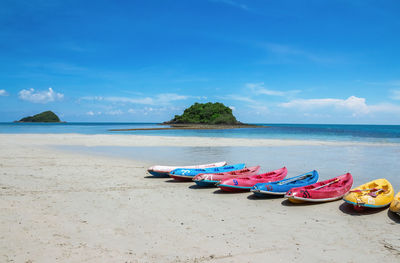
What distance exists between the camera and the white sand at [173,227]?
4.81 meters

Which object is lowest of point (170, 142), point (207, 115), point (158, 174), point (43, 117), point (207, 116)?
point (158, 174)

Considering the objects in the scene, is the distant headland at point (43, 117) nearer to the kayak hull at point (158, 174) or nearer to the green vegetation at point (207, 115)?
the green vegetation at point (207, 115)

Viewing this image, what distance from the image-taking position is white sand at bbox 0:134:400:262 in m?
4.81

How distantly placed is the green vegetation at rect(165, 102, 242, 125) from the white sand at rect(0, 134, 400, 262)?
9267 centimetres

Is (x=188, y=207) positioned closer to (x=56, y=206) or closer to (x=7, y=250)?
(x=56, y=206)

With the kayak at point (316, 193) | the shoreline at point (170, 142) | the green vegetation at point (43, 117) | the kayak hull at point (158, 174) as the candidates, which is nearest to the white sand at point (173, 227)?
the kayak at point (316, 193)

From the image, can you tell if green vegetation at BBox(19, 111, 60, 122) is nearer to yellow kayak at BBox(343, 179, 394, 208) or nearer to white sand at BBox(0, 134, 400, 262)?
white sand at BBox(0, 134, 400, 262)

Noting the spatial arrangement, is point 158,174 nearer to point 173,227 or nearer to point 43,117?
point 173,227

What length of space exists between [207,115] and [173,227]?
10121cm

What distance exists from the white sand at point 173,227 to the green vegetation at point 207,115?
304 ft

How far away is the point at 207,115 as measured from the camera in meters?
107

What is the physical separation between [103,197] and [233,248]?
15.3 ft

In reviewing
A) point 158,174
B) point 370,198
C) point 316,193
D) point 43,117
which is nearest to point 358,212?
point 370,198

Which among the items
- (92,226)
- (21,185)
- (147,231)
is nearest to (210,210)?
(147,231)
